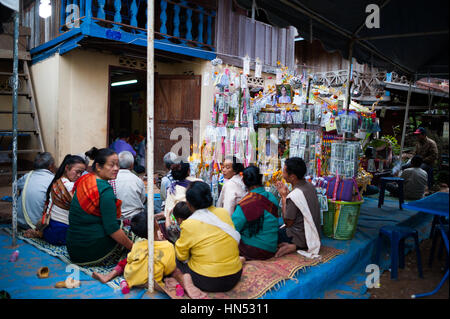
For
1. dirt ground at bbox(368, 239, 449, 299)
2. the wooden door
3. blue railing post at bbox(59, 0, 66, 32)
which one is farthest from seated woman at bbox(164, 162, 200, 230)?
blue railing post at bbox(59, 0, 66, 32)

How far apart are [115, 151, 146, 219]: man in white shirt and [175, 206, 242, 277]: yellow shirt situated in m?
1.58

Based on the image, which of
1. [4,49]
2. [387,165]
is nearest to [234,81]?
[387,165]

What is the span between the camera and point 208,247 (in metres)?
2.51

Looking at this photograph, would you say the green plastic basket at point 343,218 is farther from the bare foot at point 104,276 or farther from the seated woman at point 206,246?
the bare foot at point 104,276

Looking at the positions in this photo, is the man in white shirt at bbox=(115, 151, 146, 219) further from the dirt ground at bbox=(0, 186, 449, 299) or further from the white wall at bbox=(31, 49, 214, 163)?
the white wall at bbox=(31, 49, 214, 163)

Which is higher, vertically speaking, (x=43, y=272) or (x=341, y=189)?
(x=341, y=189)

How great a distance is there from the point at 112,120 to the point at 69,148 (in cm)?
726

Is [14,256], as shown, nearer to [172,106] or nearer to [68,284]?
[68,284]

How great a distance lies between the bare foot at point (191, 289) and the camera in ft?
8.32

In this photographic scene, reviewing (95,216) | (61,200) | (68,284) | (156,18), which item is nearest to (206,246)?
(95,216)

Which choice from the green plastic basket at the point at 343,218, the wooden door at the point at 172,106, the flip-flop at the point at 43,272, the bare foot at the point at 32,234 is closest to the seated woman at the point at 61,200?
the bare foot at the point at 32,234

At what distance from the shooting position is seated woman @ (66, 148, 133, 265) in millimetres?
2936

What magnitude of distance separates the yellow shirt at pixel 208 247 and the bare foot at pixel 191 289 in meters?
0.11

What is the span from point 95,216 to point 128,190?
37.6 inches
